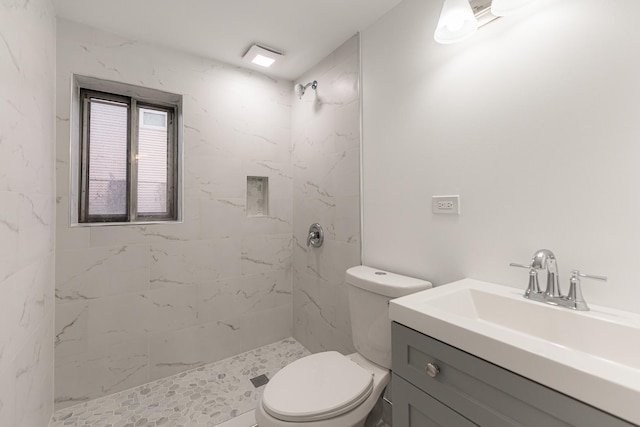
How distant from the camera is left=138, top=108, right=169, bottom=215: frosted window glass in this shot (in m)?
1.99

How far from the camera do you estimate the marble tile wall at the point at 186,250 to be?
→ 161 cm

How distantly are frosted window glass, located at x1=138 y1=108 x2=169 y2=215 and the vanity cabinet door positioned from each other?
1.91 metres

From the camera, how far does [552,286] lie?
2.97 feet

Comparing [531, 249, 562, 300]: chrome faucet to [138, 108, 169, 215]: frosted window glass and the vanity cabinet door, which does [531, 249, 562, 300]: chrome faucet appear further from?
[138, 108, 169, 215]: frosted window glass

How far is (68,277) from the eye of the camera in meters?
1.60

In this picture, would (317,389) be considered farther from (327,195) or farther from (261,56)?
(261,56)

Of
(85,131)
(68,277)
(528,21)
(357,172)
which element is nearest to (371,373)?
(357,172)

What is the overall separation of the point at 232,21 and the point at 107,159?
3.95ft

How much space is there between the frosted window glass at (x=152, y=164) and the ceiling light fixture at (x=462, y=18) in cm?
189

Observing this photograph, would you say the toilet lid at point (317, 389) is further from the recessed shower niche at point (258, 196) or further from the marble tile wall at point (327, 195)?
the recessed shower niche at point (258, 196)

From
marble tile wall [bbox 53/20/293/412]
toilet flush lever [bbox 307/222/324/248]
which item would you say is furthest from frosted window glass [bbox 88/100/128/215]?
toilet flush lever [bbox 307/222/324/248]

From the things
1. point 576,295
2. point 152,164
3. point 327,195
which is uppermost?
point 152,164

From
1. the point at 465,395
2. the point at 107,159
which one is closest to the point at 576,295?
the point at 465,395

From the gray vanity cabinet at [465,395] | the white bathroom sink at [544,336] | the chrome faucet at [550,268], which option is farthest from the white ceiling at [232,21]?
the gray vanity cabinet at [465,395]
